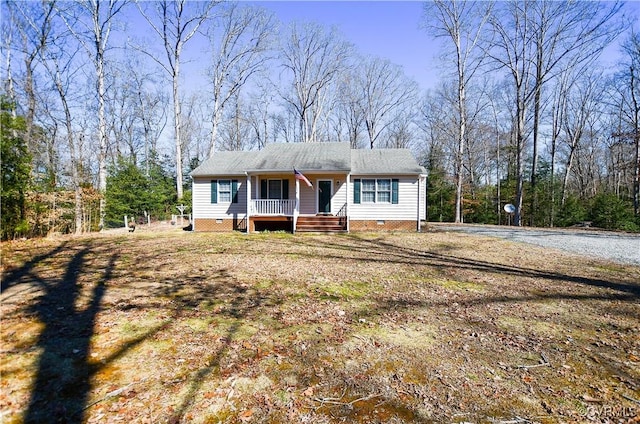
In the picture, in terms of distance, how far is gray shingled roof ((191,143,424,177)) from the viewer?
14039 mm

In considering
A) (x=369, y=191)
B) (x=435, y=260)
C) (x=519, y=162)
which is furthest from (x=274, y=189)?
(x=519, y=162)

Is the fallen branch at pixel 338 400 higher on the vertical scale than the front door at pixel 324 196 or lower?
lower

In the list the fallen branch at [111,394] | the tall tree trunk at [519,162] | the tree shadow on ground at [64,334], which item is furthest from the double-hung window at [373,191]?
the fallen branch at [111,394]

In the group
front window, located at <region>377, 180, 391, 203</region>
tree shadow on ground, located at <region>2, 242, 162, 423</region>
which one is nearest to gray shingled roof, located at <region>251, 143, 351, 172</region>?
front window, located at <region>377, 180, 391, 203</region>

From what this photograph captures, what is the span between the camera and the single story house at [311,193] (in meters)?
13.8

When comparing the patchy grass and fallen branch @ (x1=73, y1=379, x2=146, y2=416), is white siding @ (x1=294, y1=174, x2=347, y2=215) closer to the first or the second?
the patchy grass

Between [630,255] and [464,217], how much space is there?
58.6 feet

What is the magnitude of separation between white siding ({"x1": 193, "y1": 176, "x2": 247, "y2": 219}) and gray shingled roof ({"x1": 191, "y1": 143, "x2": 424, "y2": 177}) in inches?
18.1

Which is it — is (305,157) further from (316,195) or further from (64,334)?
(64,334)

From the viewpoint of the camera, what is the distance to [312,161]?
48.5ft

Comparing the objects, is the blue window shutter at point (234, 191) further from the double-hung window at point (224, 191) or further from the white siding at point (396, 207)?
the white siding at point (396, 207)

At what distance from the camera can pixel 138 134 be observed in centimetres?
3141

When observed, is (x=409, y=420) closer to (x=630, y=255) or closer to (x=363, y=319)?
(x=363, y=319)

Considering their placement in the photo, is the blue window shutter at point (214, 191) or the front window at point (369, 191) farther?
the blue window shutter at point (214, 191)
